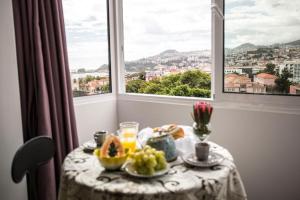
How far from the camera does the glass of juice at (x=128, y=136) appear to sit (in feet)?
5.31

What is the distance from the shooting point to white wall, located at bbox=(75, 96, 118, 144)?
269 centimetres

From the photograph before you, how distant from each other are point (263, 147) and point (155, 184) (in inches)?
49.8

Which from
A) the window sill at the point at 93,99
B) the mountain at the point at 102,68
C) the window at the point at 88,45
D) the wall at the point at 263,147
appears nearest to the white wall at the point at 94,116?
the window sill at the point at 93,99

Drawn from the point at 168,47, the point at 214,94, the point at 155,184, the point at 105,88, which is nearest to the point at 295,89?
the point at 214,94

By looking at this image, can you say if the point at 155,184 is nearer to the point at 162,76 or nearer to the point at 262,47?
the point at 262,47

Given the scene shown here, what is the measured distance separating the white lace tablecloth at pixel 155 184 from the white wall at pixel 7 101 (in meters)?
0.66

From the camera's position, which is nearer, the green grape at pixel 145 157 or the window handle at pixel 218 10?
the green grape at pixel 145 157

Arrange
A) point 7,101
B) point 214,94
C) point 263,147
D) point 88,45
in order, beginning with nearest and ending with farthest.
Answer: point 7,101
point 263,147
point 214,94
point 88,45

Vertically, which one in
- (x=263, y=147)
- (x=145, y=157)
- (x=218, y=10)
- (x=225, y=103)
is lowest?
(x=263, y=147)

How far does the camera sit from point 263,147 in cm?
222

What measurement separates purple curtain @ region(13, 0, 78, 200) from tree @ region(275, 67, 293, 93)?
1649 millimetres

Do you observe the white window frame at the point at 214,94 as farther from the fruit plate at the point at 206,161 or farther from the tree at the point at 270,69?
the fruit plate at the point at 206,161

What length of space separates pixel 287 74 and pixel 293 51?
6.9 inches

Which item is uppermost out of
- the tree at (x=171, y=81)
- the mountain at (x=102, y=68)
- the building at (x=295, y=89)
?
the mountain at (x=102, y=68)
